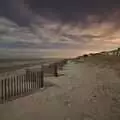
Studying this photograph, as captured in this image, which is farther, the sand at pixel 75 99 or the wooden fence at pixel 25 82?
the wooden fence at pixel 25 82

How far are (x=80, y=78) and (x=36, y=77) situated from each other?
51 cm

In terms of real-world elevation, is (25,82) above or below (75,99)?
above

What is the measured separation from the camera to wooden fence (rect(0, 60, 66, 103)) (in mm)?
2031

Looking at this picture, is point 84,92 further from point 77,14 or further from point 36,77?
point 77,14

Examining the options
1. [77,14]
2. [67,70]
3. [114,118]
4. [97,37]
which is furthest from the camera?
[67,70]

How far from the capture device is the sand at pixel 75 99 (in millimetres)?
1751

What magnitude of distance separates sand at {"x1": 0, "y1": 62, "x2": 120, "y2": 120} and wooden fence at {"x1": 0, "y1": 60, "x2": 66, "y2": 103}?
91mm

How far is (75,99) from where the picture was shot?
197 centimetres

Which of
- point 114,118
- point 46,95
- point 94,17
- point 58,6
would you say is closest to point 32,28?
point 58,6

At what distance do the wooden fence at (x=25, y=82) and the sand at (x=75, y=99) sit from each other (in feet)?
0.30

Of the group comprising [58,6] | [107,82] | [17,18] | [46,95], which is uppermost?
[58,6]

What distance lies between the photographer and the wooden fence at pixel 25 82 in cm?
203

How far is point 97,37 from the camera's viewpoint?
6.47ft

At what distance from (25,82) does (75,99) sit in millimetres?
612
